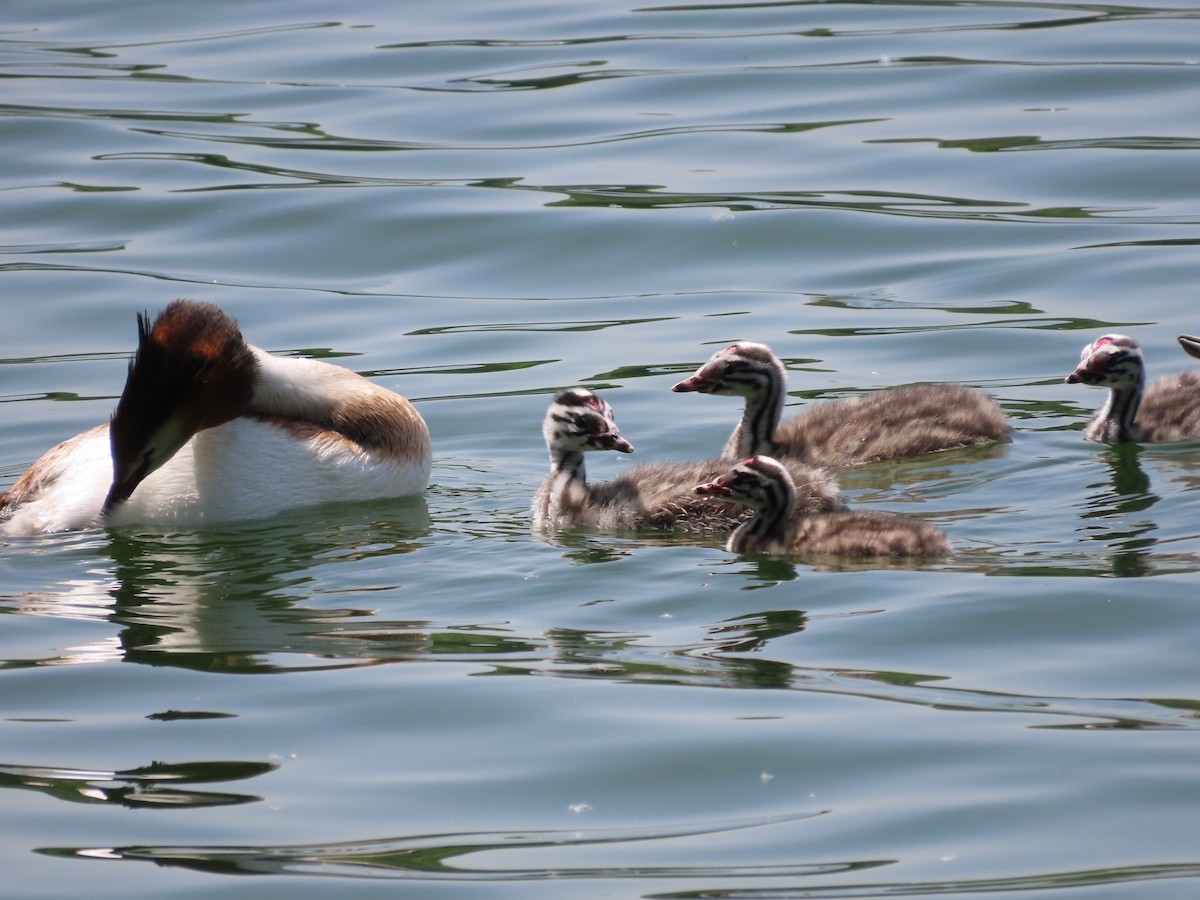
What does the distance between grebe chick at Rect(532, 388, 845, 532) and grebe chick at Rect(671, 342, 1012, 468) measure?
2.80 feet

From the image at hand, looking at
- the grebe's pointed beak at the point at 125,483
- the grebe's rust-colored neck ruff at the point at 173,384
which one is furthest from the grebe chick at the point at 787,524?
the grebe's pointed beak at the point at 125,483

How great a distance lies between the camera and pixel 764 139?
59.3ft

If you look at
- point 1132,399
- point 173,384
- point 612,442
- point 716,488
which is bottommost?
point 716,488

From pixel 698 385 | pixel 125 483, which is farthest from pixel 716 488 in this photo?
pixel 125 483

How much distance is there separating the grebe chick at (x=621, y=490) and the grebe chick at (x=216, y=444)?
3.08 ft

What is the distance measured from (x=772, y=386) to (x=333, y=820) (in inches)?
195

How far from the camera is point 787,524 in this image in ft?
29.0

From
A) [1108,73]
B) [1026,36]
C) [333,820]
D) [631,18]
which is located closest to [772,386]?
[333,820]

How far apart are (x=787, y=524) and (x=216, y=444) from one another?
2.90 metres

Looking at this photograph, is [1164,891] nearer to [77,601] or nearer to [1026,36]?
[77,601]

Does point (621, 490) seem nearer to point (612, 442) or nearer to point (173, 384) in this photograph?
point (612, 442)

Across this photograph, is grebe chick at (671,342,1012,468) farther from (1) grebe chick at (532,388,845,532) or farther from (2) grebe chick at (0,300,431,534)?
(2) grebe chick at (0,300,431,534)

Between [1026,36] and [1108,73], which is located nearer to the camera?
[1108,73]

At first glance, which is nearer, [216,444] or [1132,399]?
[216,444]
